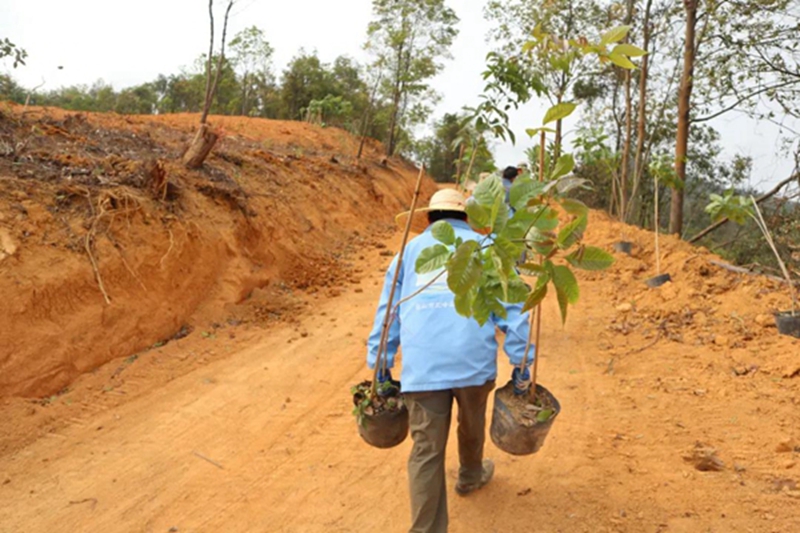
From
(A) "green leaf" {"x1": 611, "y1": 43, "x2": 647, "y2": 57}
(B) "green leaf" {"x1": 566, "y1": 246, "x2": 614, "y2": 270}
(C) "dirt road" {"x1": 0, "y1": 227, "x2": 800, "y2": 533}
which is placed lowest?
(C) "dirt road" {"x1": 0, "y1": 227, "x2": 800, "y2": 533}

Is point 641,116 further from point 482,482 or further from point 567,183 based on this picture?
point 567,183

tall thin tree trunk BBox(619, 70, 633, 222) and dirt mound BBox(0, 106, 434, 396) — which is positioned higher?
tall thin tree trunk BBox(619, 70, 633, 222)

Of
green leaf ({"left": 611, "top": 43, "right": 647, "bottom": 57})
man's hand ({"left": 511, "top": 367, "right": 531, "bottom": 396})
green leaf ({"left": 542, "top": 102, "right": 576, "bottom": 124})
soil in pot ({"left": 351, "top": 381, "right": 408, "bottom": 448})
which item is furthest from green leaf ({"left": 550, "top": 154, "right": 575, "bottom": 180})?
soil in pot ({"left": 351, "top": 381, "right": 408, "bottom": 448})

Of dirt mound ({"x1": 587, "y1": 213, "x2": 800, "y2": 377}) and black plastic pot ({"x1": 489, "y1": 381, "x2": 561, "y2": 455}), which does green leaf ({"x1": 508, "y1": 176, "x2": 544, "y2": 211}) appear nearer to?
black plastic pot ({"x1": 489, "y1": 381, "x2": 561, "y2": 455})

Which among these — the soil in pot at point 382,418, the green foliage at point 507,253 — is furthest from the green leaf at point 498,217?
the soil in pot at point 382,418

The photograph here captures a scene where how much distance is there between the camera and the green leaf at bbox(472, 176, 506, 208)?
2.04 metres

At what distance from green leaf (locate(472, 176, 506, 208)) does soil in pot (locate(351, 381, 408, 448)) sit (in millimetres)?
1208

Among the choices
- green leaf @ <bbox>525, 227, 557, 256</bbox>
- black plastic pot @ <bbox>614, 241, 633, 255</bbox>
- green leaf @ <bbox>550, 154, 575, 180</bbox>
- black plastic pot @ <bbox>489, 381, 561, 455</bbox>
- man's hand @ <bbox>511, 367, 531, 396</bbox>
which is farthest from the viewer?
black plastic pot @ <bbox>614, 241, 633, 255</bbox>

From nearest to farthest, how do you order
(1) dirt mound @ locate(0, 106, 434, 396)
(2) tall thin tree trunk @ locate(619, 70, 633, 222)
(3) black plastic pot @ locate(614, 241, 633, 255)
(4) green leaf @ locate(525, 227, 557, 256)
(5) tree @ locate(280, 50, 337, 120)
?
(4) green leaf @ locate(525, 227, 557, 256) → (1) dirt mound @ locate(0, 106, 434, 396) → (3) black plastic pot @ locate(614, 241, 633, 255) → (2) tall thin tree trunk @ locate(619, 70, 633, 222) → (5) tree @ locate(280, 50, 337, 120)

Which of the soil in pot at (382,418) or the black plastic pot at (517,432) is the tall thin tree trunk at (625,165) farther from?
the soil in pot at (382,418)

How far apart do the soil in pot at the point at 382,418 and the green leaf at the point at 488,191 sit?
1.21 metres

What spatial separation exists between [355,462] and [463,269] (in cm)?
225

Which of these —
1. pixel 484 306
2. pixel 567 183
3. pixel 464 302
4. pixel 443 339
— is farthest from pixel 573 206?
pixel 443 339

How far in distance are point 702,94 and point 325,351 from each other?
1039 centimetres
